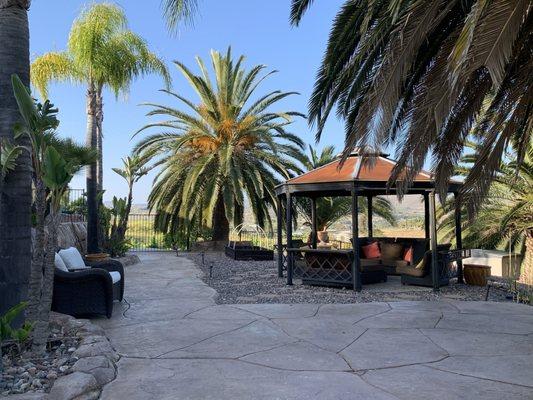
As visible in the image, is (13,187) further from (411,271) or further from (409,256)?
(409,256)

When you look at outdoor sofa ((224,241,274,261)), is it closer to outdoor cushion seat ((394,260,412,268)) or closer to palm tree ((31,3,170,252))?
palm tree ((31,3,170,252))

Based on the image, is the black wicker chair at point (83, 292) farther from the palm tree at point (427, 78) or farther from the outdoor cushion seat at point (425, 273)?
the outdoor cushion seat at point (425, 273)

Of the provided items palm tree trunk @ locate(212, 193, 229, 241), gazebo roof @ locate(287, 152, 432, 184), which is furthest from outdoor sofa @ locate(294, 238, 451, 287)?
palm tree trunk @ locate(212, 193, 229, 241)

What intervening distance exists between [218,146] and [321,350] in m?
13.7

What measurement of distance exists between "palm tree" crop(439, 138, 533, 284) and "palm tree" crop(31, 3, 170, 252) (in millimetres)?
10722

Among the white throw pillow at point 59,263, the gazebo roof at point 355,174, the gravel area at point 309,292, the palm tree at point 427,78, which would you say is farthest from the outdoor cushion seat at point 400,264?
the white throw pillow at point 59,263

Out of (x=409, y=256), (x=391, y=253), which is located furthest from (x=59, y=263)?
(x=391, y=253)

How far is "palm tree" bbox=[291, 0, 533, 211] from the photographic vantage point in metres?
3.84

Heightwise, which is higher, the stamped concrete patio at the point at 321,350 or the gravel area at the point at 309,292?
the stamped concrete patio at the point at 321,350

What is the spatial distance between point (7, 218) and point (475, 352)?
5106 mm

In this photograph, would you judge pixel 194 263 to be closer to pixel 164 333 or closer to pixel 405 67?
pixel 164 333

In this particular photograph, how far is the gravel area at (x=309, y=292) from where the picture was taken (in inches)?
321

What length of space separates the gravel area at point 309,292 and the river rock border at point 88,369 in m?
3.09

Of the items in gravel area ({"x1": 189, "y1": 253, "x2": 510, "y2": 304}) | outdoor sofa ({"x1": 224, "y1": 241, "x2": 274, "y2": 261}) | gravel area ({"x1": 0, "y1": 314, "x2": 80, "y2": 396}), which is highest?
outdoor sofa ({"x1": 224, "y1": 241, "x2": 274, "y2": 261})
